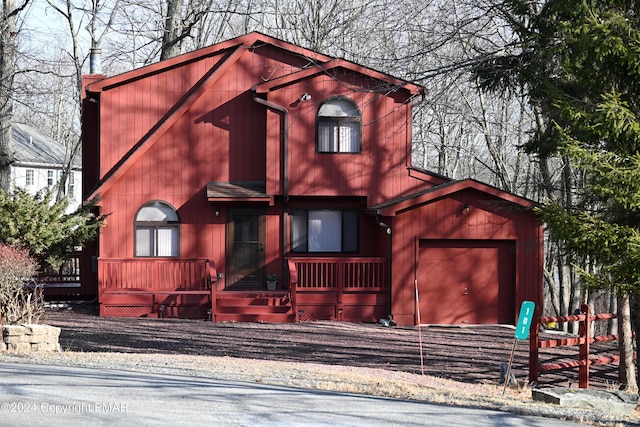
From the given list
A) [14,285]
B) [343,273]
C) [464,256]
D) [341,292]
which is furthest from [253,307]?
[14,285]

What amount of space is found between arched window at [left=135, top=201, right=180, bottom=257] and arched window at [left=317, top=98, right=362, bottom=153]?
4.65 meters

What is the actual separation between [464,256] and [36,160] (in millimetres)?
36847

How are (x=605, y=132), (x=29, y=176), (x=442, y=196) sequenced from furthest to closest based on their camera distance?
1. (x=29, y=176)
2. (x=442, y=196)
3. (x=605, y=132)

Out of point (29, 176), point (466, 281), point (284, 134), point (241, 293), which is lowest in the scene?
point (241, 293)

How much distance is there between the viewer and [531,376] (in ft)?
50.4

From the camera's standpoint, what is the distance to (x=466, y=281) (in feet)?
79.5

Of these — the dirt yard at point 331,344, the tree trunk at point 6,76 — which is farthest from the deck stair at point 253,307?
the tree trunk at point 6,76

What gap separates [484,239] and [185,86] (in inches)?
371

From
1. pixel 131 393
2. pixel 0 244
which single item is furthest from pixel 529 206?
pixel 131 393

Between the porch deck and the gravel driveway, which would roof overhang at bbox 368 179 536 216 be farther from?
the gravel driveway

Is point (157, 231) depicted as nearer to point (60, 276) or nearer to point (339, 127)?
point (60, 276)

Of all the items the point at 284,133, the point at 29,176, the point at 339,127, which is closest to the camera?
the point at 284,133

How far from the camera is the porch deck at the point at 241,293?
23547 millimetres

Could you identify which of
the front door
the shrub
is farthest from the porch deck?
the shrub
